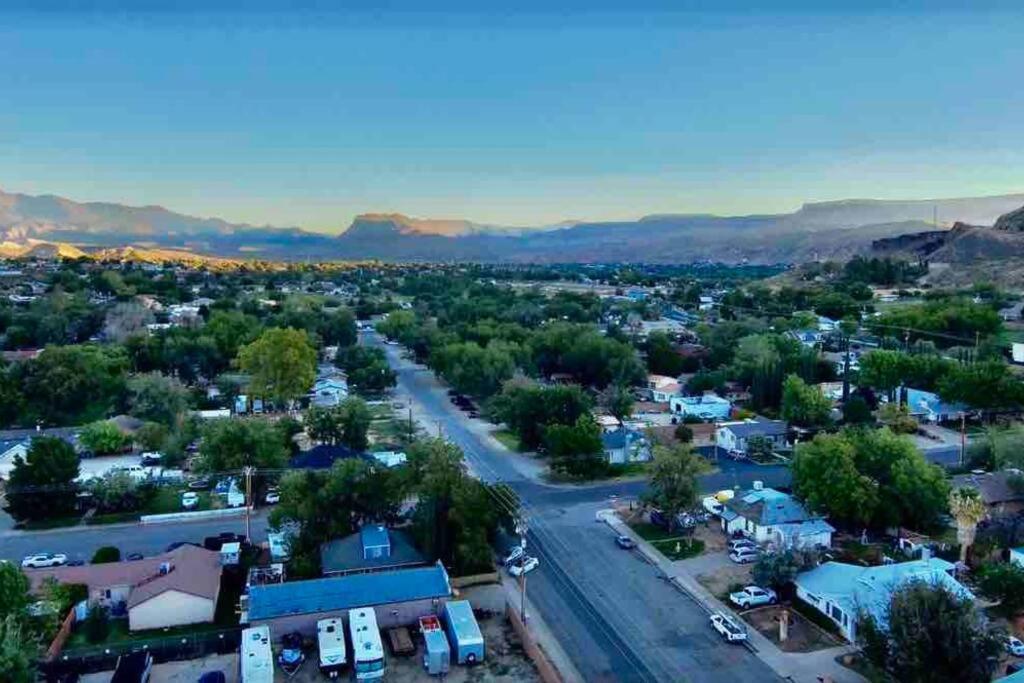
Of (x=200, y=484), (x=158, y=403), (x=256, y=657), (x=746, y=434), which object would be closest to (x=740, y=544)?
(x=746, y=434)

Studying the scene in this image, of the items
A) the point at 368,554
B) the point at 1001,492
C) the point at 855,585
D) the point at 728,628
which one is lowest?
the point at 728,628

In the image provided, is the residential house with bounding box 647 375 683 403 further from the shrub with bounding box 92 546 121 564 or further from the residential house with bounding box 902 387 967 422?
the shrub with bounding box 92 546 121 564

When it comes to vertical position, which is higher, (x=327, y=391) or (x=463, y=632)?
(x=463, y=632)

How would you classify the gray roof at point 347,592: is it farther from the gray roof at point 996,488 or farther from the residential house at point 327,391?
the residential house at point 327,391

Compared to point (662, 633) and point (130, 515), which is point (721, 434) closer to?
point (662, 633)

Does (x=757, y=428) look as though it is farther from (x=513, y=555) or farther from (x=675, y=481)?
(x=513, y=555)

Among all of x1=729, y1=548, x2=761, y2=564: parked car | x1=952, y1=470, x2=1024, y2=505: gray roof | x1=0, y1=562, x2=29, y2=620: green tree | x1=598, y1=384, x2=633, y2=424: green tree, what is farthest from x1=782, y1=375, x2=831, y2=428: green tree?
x1=0, y1=562, x2=29, y2=620: green tree
